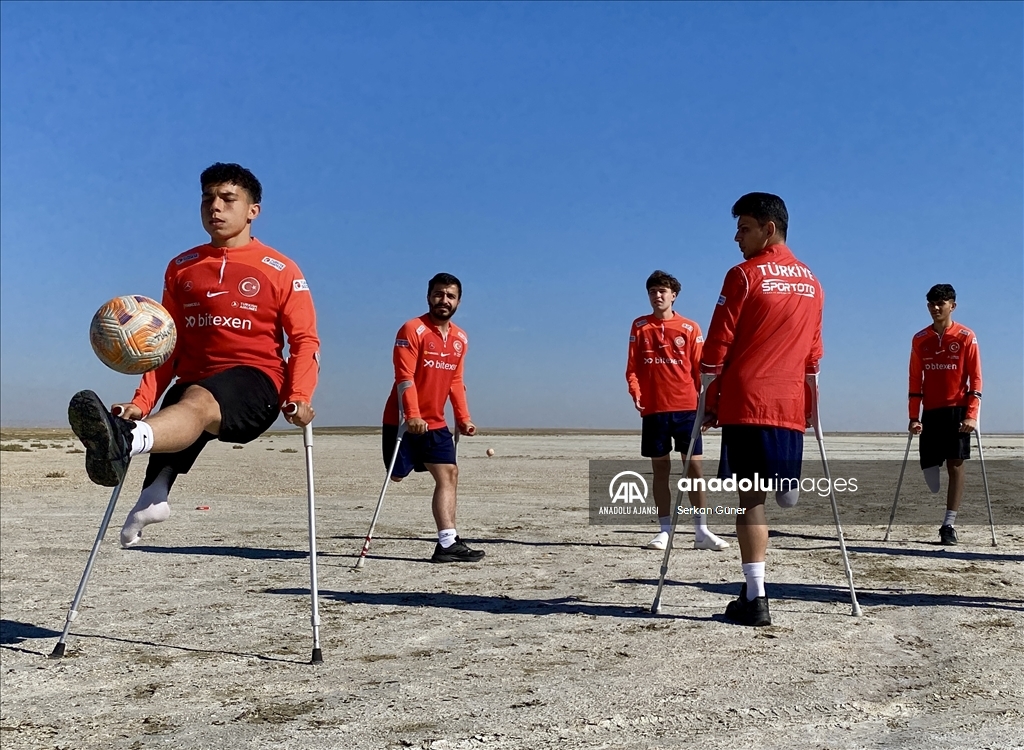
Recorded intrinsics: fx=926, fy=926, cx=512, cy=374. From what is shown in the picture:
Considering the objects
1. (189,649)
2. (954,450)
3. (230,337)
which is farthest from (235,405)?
(954,450)

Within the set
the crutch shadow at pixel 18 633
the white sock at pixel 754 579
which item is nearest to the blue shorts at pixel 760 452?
the white sock at pixel 754 579

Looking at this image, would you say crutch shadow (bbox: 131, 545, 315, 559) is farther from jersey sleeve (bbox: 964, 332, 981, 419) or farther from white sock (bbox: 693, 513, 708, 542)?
jersey sleeve (bbox: 964, 332, 981, 419)

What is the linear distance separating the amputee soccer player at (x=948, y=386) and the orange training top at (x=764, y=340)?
5.37 m

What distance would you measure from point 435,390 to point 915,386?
5904 millimetres

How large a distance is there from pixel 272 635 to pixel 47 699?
4.83ft

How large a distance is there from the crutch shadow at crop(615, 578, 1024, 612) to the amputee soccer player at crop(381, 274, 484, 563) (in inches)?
92.6

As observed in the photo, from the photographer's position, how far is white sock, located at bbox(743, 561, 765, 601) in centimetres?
598

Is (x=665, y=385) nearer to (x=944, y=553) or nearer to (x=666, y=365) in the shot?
(x=666, y=365)

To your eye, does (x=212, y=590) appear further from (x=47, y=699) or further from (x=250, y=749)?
(x=250, y=749)

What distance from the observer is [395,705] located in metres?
4.38

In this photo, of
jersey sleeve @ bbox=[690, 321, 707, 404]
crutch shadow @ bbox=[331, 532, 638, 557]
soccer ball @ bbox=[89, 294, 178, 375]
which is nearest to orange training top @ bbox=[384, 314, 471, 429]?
crutch shadow @ bbox=[331, 532, 638, 557]

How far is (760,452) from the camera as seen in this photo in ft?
19.5

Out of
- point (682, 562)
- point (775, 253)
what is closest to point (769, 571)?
point (682, 562)

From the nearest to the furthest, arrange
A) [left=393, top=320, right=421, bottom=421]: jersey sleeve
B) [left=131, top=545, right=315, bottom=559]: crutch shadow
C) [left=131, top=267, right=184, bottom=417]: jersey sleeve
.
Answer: [left=131, top=267, right=184, bottom=417]: jersey sleeve → [left=393, top=320, right=421, bottom=421]: jersey sleeve → [left=131, top=545, right=315, bottom=559]: crutch shadow
